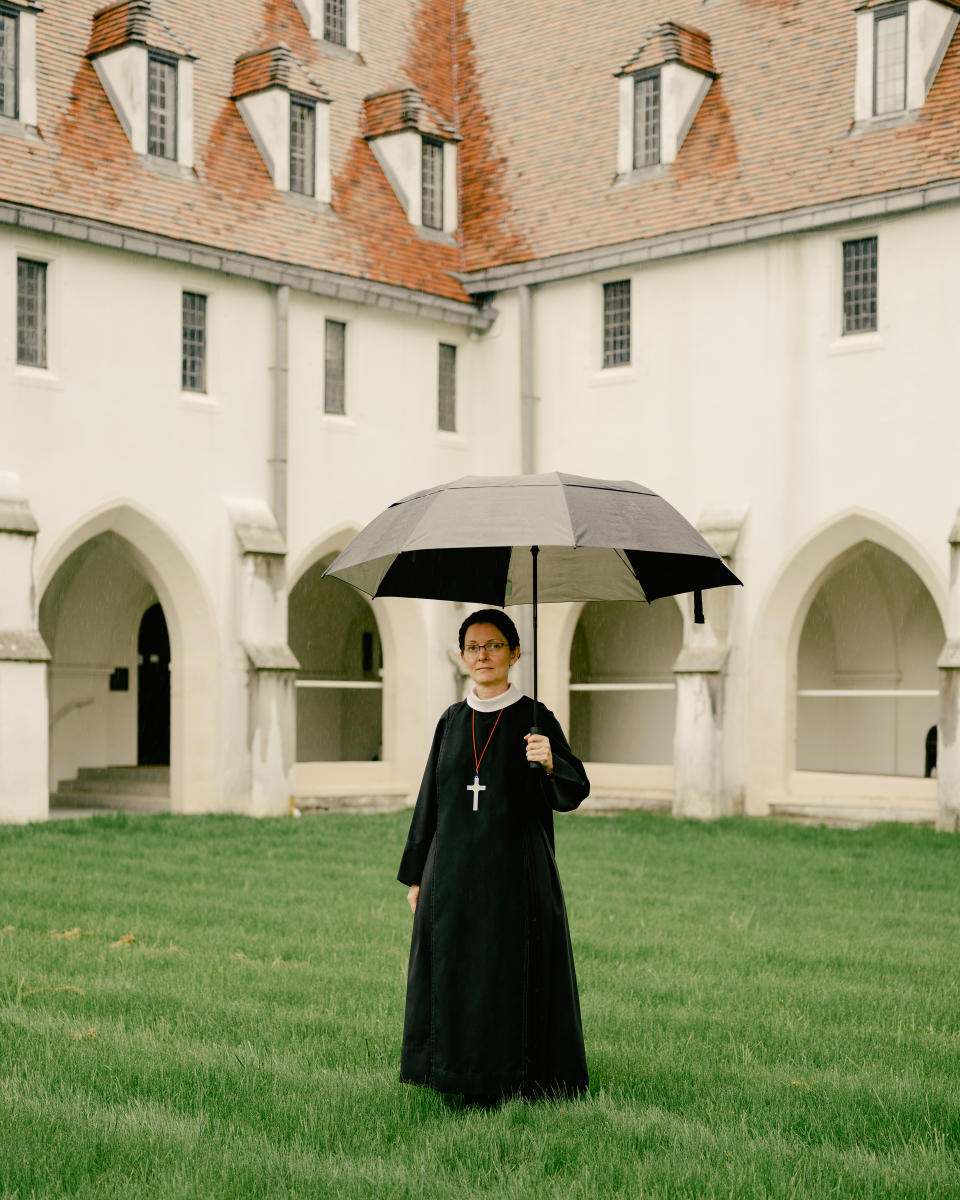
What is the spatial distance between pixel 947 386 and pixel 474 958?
16361mm

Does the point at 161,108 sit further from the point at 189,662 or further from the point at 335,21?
the point at 189,662

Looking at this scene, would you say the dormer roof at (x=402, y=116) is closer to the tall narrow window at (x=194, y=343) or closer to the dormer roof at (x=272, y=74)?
the dormer roof at (x=272, y=74)

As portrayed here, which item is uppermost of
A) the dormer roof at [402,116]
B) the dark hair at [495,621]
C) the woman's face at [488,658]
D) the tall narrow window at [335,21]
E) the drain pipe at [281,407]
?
the tall narrow window at [335,21]

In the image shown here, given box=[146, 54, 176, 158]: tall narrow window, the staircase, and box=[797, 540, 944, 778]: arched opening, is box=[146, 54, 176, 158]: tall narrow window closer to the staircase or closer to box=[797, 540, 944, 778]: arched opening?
the staircase

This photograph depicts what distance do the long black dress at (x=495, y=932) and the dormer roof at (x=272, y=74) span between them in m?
19.3

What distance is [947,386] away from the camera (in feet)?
71.1

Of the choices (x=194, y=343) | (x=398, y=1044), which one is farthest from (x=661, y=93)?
(x=398, y=1044)

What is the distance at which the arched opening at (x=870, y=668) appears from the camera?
27781 mm

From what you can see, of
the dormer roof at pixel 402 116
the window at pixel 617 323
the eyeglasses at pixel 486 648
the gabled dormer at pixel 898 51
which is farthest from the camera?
the dormer roof at pixel 402 116

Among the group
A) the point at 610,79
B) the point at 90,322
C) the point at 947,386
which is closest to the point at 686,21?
the point at 610,79

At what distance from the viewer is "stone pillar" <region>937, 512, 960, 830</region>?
20594 mm

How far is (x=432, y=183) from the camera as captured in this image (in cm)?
2706

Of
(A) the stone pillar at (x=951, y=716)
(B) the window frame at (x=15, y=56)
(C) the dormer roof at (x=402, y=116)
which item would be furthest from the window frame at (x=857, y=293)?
(B) the window frame at (x=15, y=56)

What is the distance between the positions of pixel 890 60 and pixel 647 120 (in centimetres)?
379
